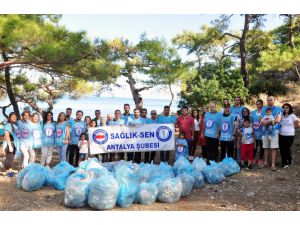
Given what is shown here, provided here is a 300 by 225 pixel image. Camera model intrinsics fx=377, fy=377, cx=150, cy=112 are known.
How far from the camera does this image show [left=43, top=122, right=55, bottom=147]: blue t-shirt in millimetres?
6910

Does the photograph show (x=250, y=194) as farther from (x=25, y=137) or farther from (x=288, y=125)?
(x=25, y=137)

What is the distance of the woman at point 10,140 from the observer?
652 cm

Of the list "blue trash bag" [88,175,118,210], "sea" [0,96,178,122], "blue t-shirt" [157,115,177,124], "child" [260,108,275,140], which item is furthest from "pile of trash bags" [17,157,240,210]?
"sea" [0,96,178,122]

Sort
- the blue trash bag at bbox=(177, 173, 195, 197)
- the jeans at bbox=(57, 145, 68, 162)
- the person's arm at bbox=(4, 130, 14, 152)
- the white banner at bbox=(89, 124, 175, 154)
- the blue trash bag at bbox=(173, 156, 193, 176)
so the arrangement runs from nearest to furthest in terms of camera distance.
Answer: the blue trash bag at bbox=(177, 173, 195, 197), the blue trash bag at bbox=(173, 156, 193, 176), the person's arm at bbox=(4, 130, 14, 152), the jeans at bbox=(57, 145, 68, 162), the white banner at bbox=(89, 124, 175, 154)

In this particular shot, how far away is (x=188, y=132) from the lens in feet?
24.5

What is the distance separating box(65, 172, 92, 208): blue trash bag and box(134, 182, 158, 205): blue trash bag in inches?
27.0

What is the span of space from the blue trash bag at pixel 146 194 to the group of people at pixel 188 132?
2.29m

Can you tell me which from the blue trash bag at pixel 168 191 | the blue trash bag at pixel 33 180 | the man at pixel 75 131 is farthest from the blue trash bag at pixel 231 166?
the blue trash bag at pixel 33 180

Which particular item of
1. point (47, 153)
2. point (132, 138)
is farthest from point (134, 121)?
point (47, 153)

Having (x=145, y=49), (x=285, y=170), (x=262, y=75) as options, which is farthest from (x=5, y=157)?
(x=262, y=75)

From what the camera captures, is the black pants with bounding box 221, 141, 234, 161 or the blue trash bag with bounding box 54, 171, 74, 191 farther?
the black pants with bounding box 221, 141, 234, 161

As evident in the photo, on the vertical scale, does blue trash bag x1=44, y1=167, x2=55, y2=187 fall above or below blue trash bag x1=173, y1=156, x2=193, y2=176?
below

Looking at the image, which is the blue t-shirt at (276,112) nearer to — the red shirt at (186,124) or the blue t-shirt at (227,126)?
the blue t-shirt at (227,126)

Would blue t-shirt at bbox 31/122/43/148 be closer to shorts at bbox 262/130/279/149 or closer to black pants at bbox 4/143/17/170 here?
black pants at bbox 4/143/17/170
